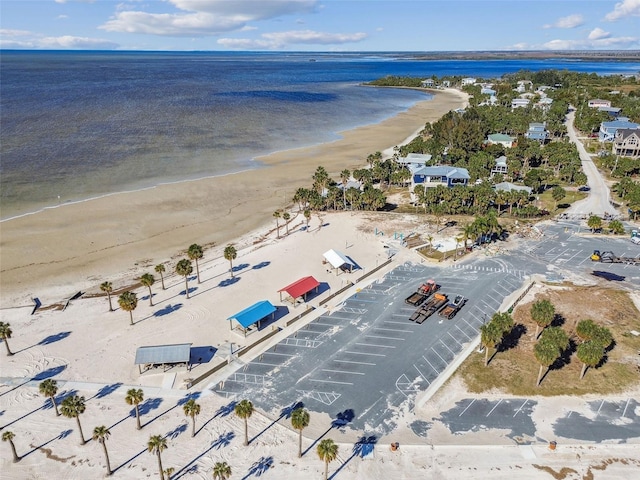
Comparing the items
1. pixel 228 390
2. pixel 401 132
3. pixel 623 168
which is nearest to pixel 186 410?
pixel 228 390

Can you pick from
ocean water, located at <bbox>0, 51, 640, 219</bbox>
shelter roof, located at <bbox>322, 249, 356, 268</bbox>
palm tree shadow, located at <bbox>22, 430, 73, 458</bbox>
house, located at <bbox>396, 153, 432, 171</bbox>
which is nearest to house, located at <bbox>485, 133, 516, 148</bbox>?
house, located at <bbox>396, 153, 432, 171</bbox>

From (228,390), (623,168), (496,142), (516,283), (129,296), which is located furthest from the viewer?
(496,142)

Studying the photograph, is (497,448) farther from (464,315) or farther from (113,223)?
(113,223)

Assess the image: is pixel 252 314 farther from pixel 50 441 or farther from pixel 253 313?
pixel 50 441

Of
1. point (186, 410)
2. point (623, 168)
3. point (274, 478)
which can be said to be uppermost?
point (623, 168)

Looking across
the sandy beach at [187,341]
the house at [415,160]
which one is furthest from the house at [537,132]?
the sandy beach at [187,341]

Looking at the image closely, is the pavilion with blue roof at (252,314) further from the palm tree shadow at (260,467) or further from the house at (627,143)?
the house at (627,143)
